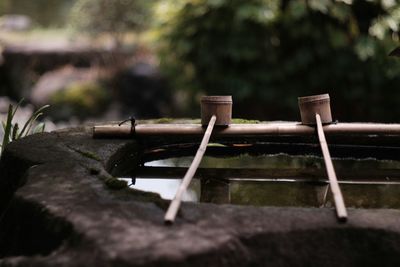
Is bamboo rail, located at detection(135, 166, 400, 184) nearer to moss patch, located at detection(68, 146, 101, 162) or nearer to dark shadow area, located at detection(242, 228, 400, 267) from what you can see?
moss patch, located at detection(68, 146, 101, 162)

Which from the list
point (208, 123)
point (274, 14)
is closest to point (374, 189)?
point (208, 123)

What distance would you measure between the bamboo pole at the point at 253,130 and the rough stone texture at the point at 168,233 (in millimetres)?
908

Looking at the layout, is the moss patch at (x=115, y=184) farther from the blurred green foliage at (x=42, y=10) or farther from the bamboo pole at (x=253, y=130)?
the blurred green foliage at (x=42, y=10)

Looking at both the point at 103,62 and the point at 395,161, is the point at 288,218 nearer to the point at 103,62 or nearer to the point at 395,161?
the point at 395,161

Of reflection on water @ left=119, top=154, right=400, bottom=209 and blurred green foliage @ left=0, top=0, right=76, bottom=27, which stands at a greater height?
blurred green foliage @ left=0, top=0, right=76, bottom=27

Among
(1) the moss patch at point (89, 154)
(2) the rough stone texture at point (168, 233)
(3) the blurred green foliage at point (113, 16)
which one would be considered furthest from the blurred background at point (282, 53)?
(2) the rough stone texture at point (168, 233)

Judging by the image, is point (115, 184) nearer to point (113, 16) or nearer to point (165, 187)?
point (165, 187)

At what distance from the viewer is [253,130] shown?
3.21 m

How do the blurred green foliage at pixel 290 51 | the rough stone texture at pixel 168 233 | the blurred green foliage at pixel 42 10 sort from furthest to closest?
the blurred green foliage at pixel 42 10 < the blurred green foliage at pixel 290 51 < the rough stone texture at pixel 168 233

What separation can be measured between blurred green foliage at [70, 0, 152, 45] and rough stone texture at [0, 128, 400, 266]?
30.7 feet

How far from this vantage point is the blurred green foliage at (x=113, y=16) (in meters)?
11.3

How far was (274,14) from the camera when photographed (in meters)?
7.22

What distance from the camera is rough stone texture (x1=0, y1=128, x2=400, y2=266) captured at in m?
1.78

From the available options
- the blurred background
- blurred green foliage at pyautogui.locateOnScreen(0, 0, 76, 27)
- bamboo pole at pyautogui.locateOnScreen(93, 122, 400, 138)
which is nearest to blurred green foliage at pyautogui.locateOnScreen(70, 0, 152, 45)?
Answer: the blurred background
